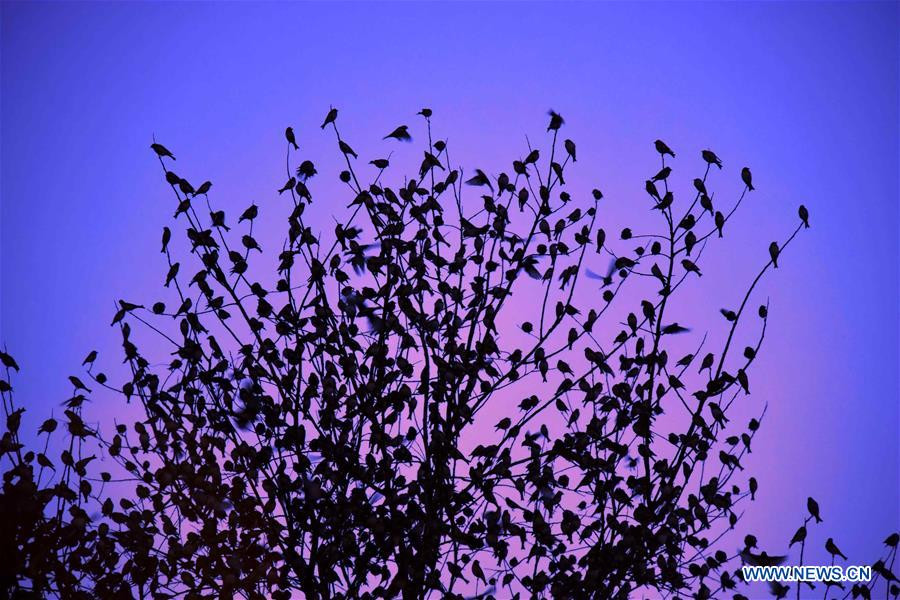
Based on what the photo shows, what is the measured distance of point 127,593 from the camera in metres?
4.93

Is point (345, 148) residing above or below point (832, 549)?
above

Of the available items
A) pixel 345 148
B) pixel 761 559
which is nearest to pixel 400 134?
pixel 345 148

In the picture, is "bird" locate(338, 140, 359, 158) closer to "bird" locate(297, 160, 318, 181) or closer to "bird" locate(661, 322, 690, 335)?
"bird" locate(297, 160, 318, 181)

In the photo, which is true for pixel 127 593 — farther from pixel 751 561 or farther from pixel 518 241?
pixel 751 561

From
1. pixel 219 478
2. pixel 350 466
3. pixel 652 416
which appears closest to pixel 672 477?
pixel 652 416

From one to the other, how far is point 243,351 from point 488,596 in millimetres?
2060

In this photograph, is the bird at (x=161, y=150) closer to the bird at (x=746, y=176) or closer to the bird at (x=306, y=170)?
the bird at (x=306, y=170)

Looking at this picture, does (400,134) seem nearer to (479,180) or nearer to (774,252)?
(479,180)

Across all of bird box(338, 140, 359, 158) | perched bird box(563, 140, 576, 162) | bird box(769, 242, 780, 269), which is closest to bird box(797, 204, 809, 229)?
bird box(769, 242, 780, 269)

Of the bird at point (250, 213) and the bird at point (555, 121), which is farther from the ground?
the bird at point (555, 121)

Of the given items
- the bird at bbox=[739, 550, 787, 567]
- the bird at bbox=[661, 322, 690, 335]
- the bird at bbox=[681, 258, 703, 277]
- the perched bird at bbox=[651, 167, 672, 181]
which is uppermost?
the perched bird at bbox=[651, 167, 672, 181]

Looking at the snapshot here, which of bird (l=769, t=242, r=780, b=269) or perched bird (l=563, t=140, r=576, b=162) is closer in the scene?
bird (l=769, t=242, r=780, b=269)

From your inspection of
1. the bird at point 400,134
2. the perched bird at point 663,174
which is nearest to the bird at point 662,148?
the perched bird at point 663,174

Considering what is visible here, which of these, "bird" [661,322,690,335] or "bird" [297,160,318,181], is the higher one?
"bird" [297,160,318,181]
